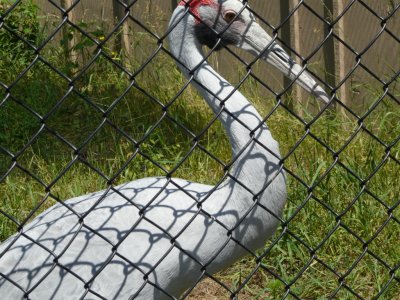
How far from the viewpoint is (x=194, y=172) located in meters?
4.45

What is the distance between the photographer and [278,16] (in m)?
5.02

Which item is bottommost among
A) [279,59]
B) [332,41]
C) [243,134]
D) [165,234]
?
[165,234]

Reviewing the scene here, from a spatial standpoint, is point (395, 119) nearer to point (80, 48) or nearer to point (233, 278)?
point (233, 278)

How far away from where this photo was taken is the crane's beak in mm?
2977

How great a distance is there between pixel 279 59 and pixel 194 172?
4.98 feet

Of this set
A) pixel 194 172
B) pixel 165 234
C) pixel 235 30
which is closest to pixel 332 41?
pixel 194 172

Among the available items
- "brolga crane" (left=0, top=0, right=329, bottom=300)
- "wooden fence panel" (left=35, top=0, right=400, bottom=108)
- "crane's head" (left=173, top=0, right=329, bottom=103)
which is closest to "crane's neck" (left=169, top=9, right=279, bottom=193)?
"brolga crane" (left=0, top=0, right=329, bottom=300)

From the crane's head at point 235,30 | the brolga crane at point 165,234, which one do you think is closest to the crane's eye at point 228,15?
the crane's head at point 235,30

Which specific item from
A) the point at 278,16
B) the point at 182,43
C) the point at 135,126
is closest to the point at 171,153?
the point at 135,126

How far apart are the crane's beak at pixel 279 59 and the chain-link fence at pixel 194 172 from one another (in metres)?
0.08

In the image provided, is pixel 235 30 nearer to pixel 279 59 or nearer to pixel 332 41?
pixel 279 59

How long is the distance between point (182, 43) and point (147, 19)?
8.17 ft

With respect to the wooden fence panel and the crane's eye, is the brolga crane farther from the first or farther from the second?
the wooden fence panel

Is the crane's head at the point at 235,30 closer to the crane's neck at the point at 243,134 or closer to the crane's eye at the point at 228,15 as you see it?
the crane's eye at the point at 228,15
